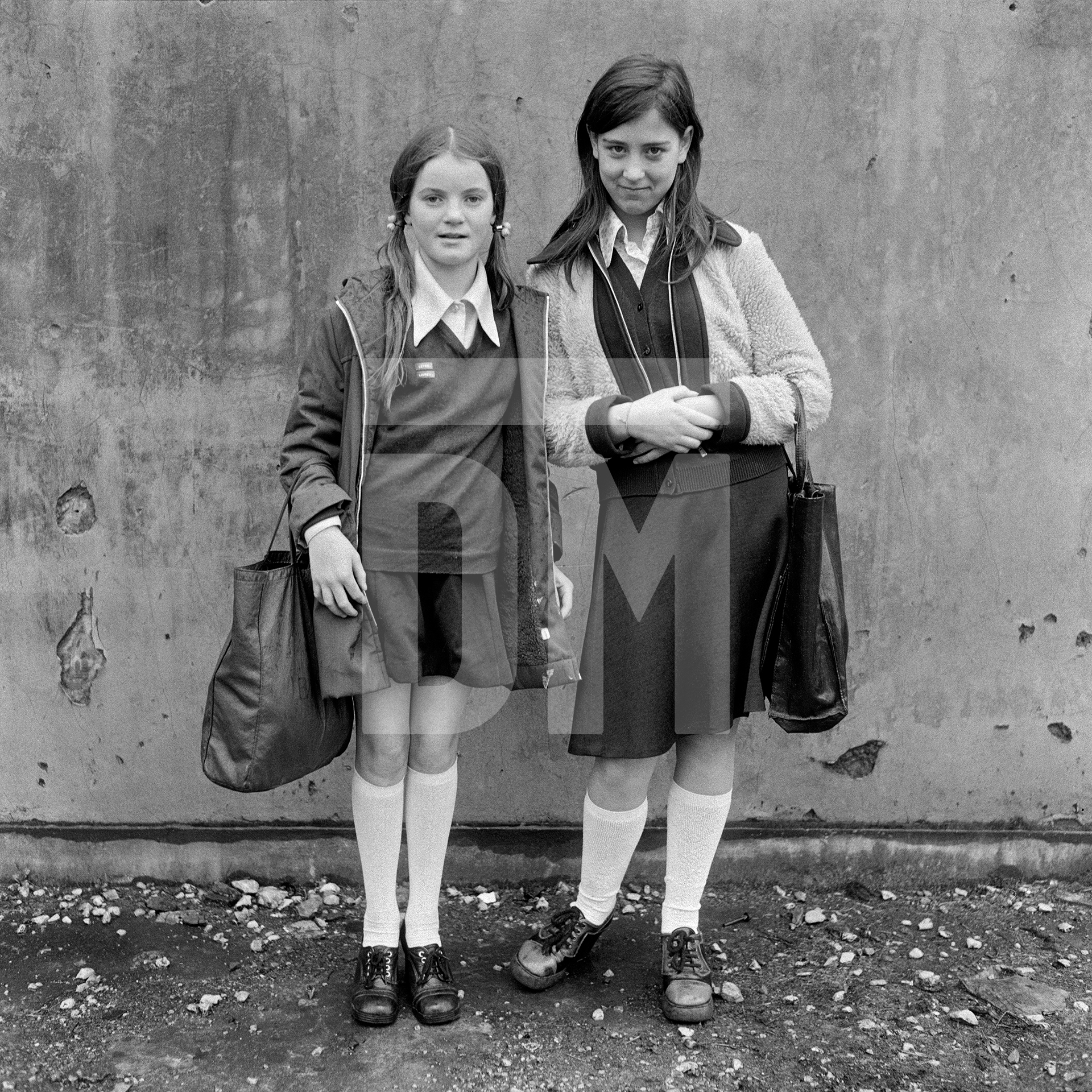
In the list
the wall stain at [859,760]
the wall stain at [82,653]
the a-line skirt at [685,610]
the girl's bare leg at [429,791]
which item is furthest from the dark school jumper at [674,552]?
the wall stain at [82,653]

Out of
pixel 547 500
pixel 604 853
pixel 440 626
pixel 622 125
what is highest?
pixel 622 125

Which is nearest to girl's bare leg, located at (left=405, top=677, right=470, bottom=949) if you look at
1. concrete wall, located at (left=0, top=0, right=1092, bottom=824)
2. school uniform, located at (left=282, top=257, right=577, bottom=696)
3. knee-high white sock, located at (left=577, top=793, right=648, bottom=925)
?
school uniform, located at (left=282, top=257, right=577, bottom=696)

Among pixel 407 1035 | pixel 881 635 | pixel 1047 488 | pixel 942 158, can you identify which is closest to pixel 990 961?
pixel 881 635

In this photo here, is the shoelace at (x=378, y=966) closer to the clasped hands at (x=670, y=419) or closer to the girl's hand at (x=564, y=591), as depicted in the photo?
the girl's hand at (x=564, y=591)

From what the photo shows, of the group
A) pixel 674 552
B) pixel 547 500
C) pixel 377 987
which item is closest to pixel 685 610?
pixel 674 552

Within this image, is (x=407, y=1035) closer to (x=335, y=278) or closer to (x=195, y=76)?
(x=335, y=278)

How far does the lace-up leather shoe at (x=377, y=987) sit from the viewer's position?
2.49 metres

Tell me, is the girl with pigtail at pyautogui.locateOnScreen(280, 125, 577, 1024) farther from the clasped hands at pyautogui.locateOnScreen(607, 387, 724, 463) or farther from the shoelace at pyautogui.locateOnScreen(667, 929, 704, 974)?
the shoelace at pyautogui.locateOnScreen(667, 929, 704, 974)

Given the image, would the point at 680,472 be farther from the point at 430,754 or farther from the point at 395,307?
the point at 430,754

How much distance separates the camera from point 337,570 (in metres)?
2.23

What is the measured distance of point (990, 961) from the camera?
9.41ft

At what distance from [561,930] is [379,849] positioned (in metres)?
0.52

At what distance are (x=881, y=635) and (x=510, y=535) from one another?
1.30 metres

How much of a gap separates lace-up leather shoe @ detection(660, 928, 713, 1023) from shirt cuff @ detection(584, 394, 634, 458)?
112 centimetres
